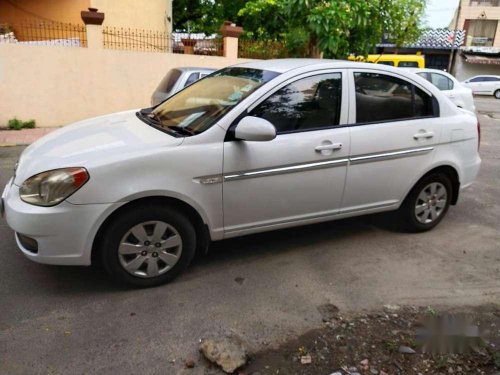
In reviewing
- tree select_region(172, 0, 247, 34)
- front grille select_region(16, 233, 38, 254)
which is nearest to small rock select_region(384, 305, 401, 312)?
front grille select_region(16, 233, 38, 254)

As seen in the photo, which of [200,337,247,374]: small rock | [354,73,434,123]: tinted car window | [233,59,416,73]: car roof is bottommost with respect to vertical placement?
[200,337,247,374]: small rock

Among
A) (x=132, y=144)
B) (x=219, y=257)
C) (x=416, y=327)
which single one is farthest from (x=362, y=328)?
(x=132, y=144)

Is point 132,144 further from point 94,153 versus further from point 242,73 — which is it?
point 242,73

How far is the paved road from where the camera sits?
9.43 ft

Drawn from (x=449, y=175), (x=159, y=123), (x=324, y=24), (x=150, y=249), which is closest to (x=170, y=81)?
(x=324, y=24)

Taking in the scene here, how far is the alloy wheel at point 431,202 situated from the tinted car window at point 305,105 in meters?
1.34

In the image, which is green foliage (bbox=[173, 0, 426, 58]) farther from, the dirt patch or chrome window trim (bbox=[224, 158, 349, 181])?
the dirt patch

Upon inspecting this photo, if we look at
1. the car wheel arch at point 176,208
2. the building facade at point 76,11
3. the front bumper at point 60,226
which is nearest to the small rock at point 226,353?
the car wheel arch at point 176,208

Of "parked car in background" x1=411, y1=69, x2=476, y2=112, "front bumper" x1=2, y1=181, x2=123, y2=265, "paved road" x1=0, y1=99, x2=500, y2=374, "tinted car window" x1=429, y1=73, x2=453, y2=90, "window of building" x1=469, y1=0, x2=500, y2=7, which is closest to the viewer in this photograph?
"paved road" x1=0, y1=99, x2=500, y2=374

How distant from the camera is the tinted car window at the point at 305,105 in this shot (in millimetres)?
3764

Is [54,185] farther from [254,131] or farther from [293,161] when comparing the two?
[293,161]

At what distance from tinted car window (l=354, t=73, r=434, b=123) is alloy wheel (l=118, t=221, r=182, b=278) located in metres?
1.89

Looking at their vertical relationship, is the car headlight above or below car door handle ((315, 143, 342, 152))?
below

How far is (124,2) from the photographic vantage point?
13.2 meters
